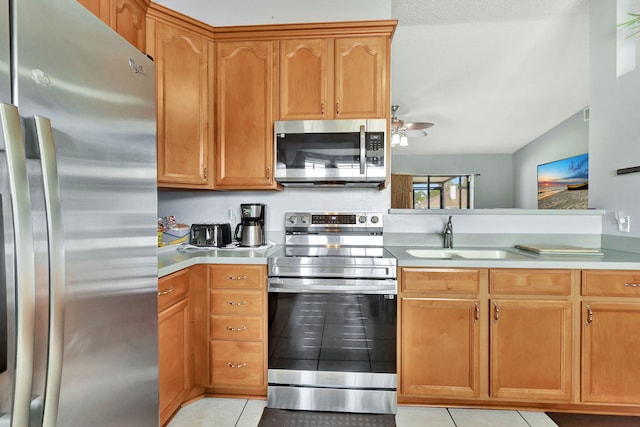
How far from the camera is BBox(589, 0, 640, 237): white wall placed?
6.60ft

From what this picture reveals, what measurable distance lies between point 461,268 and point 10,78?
73.7 inches

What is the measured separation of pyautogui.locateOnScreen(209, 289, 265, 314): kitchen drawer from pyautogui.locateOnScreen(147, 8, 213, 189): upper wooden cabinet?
→ 0.75m

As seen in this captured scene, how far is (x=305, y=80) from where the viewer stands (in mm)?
2160

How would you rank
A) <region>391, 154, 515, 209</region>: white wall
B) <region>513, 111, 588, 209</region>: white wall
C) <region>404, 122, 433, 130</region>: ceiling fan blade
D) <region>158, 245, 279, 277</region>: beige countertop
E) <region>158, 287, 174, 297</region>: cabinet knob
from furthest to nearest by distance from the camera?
<region>391, 154, 515, 209</region>: white wall, <region>513, 111, 588, 209</region>: white wall, <region>404, 122, 433, 130</region>: ceiling fan blade, <region>158, 245, 279, 277</region>: beige countertop, <region>158, 287, 174, 297</region>: cabinet knob

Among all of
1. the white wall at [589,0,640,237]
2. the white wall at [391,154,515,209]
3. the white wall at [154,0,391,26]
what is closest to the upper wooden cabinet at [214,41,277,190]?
the white wall at [154,0,391,26]

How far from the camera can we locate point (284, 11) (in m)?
2.42

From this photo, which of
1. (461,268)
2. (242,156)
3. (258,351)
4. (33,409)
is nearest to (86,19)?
(33,409)

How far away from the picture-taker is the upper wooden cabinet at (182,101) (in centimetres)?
197

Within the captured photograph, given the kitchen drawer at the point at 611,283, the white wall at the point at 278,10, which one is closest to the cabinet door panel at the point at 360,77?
the white wall at the point at 278,10

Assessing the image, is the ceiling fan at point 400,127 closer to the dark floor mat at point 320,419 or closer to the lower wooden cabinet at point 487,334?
the lower wooden cabinet at point 487,334

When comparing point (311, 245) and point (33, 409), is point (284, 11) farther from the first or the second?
point (33, 409)

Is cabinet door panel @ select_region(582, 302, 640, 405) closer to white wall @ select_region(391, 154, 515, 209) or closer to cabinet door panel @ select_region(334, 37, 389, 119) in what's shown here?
cabinet door panel @ select_region(334, 37, 389, 119)

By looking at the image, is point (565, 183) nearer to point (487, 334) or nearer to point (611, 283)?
point (611, 283)

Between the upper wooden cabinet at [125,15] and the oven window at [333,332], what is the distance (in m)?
1.69
